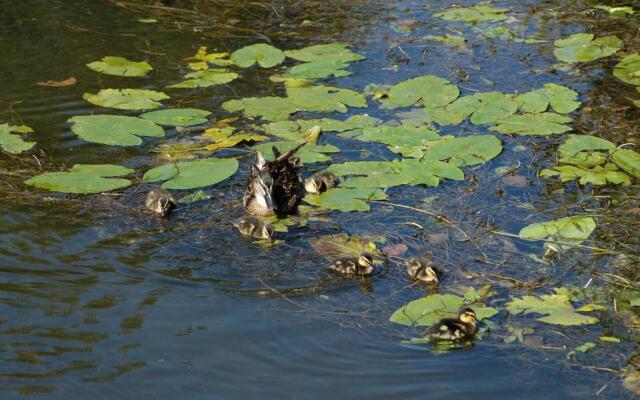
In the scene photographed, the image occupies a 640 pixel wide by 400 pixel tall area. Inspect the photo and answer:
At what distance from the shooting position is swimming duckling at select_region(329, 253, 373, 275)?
6027 mm

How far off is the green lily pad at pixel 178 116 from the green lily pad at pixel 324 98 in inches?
32.0

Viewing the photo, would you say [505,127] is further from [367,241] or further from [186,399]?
[186,399]

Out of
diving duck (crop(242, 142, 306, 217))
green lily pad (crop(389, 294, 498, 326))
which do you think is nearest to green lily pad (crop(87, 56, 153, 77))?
diving duck (crop(242, 142, 306, 217))

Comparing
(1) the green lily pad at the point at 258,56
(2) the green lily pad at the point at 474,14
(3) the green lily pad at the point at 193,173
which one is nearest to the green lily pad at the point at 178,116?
(3) the green lily pad at the point at 193,173

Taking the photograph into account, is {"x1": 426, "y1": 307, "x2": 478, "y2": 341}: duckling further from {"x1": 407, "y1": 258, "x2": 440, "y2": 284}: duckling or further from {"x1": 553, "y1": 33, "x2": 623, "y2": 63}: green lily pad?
{"x1": 553, "y1": 33, "x2": 623, "y2": 63}: green lily pad

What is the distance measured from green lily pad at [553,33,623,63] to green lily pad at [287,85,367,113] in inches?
89.0

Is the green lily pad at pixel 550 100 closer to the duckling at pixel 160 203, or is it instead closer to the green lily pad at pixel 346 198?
the green lily pad at pixel 346 198

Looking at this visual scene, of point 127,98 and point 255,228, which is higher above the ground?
point 127,98

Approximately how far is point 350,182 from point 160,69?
3.11 metres

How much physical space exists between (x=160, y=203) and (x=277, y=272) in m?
1.08

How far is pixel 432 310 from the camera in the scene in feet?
18.4

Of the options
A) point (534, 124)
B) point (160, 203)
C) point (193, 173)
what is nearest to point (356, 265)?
point (160, 203)

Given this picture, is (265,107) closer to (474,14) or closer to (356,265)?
(356,265)

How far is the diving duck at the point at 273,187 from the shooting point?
6.80 meters
